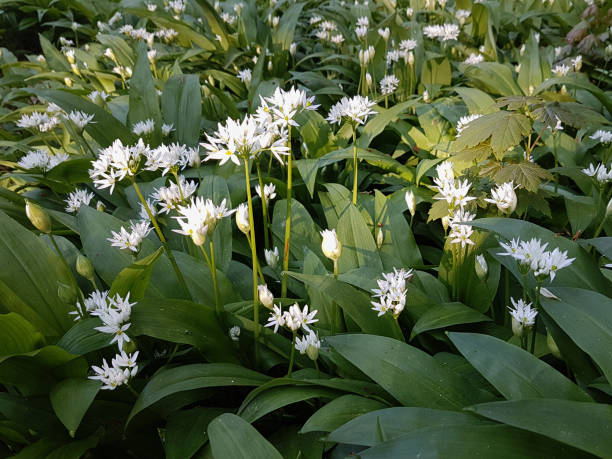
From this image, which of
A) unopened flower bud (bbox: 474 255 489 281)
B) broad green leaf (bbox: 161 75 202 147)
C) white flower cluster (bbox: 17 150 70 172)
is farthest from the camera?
broad green leaf (bbox: 161 75 202 147)

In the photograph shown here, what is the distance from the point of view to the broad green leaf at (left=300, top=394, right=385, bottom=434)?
1352 millimetres

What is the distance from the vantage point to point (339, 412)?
140 centimetres

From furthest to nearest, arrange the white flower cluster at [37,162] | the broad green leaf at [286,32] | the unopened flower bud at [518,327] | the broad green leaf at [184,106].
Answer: the broad green leaf at [286,32] → the broad green leaf at [184,106] → the white flower cluster at [37,162] → the unopened flower bud at [518,327]

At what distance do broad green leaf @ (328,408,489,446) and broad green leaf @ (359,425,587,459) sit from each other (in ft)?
0.25

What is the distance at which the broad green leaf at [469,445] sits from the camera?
3.59ft

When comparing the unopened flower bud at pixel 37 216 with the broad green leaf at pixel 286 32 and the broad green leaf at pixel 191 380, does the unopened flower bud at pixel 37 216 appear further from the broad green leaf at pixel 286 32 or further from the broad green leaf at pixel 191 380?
the broad green leaf at pixel 286 32

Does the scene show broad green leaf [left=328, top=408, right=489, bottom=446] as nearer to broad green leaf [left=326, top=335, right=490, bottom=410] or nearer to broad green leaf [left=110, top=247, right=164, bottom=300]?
broad green leaf [left=326, top=335, right=490, bottom=410]

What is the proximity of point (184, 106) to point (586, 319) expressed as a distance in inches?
108

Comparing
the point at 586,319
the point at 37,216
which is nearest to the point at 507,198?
the point at 586,319

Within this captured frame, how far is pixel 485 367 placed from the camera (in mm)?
1320

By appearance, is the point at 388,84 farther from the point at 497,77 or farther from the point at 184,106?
the point at 184,106

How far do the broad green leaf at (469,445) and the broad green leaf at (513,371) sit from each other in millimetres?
141

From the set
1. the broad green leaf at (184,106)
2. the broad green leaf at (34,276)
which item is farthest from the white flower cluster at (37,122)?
the broad green leaf at (34,276)

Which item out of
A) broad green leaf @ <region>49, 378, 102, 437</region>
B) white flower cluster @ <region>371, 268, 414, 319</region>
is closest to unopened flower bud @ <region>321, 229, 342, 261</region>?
white flower cluster @ <region>371, 268, 414, 319</region>
